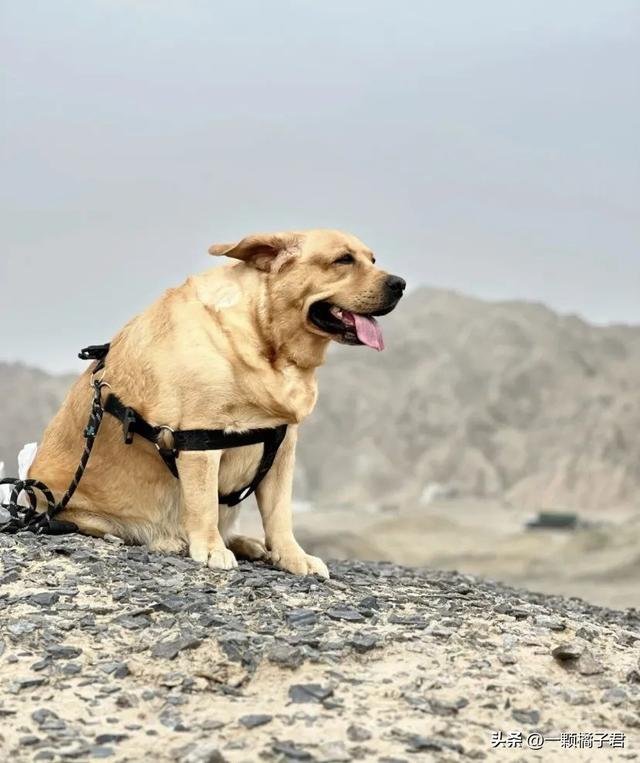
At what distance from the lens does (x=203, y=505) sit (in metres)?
7.34

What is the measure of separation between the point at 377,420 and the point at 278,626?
42500 mm

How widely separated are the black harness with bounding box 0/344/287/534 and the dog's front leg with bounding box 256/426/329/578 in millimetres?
98

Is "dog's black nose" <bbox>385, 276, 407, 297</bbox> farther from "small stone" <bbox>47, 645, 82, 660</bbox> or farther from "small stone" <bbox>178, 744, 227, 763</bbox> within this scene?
"small stone" <bbox>178, 744, 227, 763</bbox>

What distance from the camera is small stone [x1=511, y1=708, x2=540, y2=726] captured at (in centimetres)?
552

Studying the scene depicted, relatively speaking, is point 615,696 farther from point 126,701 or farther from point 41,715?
point 41,715

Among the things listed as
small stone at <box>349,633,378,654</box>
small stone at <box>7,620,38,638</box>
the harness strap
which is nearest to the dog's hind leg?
the harness strap

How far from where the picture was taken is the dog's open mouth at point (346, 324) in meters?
7.06

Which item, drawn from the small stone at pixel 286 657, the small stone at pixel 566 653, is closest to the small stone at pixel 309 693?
the small stone at pixel 286 657

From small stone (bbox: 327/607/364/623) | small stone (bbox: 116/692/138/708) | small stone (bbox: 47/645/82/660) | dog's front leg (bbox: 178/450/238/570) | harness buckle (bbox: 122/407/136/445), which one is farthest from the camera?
harness buckle (bbox: 122/407/136/445)

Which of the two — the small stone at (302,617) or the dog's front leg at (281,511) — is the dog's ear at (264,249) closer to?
the dog's front leg at (281,511)

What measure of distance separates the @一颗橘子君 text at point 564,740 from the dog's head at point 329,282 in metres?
2.64

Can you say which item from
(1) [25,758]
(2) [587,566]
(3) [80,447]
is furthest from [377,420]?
(1) [25,758]

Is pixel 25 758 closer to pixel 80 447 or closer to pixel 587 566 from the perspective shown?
pixel 80 447

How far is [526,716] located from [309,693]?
3.63 feet
